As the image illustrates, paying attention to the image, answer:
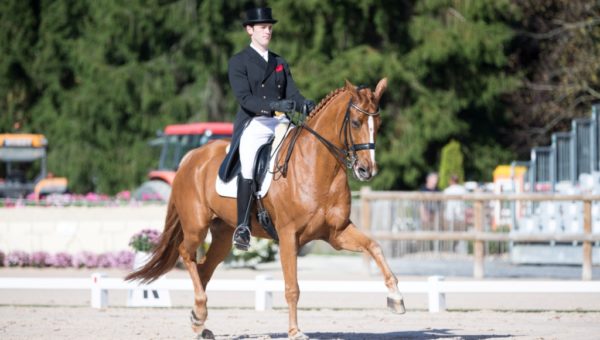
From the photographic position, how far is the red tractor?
2616 centimetres

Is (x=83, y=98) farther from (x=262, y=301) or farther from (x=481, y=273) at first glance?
(x=262, y=301)

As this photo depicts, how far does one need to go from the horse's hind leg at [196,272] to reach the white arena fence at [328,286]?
240 cm

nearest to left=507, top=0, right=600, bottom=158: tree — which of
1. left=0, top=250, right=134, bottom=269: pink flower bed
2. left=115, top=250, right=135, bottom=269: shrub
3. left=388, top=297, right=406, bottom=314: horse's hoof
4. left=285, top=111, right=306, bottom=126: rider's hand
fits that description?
left=115, top=250, right=135, bottom=269: shrub

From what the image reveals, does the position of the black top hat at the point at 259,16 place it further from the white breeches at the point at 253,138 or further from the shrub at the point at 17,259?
the shrub at the point at 17,259

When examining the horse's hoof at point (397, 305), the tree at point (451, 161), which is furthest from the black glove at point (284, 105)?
the tree at point (451, 161)

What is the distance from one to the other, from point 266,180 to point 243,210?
35 cm

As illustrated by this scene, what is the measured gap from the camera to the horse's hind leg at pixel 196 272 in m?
10.4

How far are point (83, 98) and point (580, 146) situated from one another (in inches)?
787

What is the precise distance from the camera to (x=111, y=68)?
36812mm

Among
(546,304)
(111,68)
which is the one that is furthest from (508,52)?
(546,304)

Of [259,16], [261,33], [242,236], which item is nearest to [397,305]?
[242,236]

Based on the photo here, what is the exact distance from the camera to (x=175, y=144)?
28.0 m

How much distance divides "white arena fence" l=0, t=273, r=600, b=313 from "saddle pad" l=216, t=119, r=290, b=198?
124 inches

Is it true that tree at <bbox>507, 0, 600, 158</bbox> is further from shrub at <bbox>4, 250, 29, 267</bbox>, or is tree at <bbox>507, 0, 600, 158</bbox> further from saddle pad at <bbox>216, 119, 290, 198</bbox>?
saddle pad at <bbox>216, 119, 290, 198</bbox>
